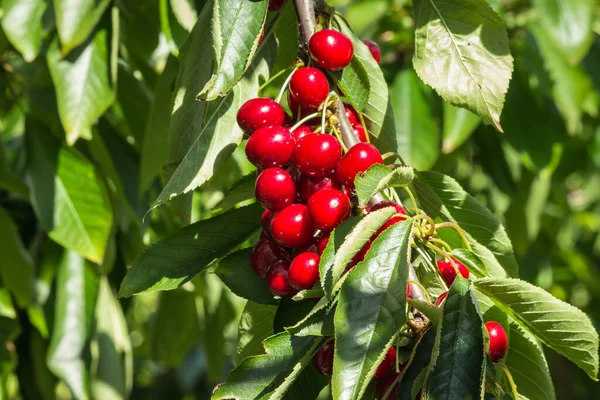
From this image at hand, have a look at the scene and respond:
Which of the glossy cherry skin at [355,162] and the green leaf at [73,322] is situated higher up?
the glossy cherry skin at [355,162]

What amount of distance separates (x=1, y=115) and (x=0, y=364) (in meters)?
0.55

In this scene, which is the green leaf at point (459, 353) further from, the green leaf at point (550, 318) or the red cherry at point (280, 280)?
the red cherry at point (280, 280)

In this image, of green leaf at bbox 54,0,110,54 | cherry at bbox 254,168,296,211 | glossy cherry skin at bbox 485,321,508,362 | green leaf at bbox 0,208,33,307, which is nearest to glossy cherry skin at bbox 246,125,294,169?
cherry at bbox 254,168,296,211

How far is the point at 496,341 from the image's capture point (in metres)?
0.84

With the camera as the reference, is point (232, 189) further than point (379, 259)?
Yes

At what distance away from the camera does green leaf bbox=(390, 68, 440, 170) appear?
5.73ft

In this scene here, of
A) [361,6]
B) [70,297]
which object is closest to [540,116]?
[361,6]

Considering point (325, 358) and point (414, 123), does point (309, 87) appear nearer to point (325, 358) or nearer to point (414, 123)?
point (325, 358)

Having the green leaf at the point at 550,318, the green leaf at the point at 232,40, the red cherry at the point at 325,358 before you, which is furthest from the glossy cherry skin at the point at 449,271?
the green leaf at the point at 232,40

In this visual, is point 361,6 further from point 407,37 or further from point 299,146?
point 299,146

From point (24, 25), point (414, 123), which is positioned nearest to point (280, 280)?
Result: point (24, 25)

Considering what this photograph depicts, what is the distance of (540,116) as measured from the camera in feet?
6.56

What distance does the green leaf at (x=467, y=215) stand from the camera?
3.26 ft

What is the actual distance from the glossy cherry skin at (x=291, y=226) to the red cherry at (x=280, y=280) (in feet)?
0.10
